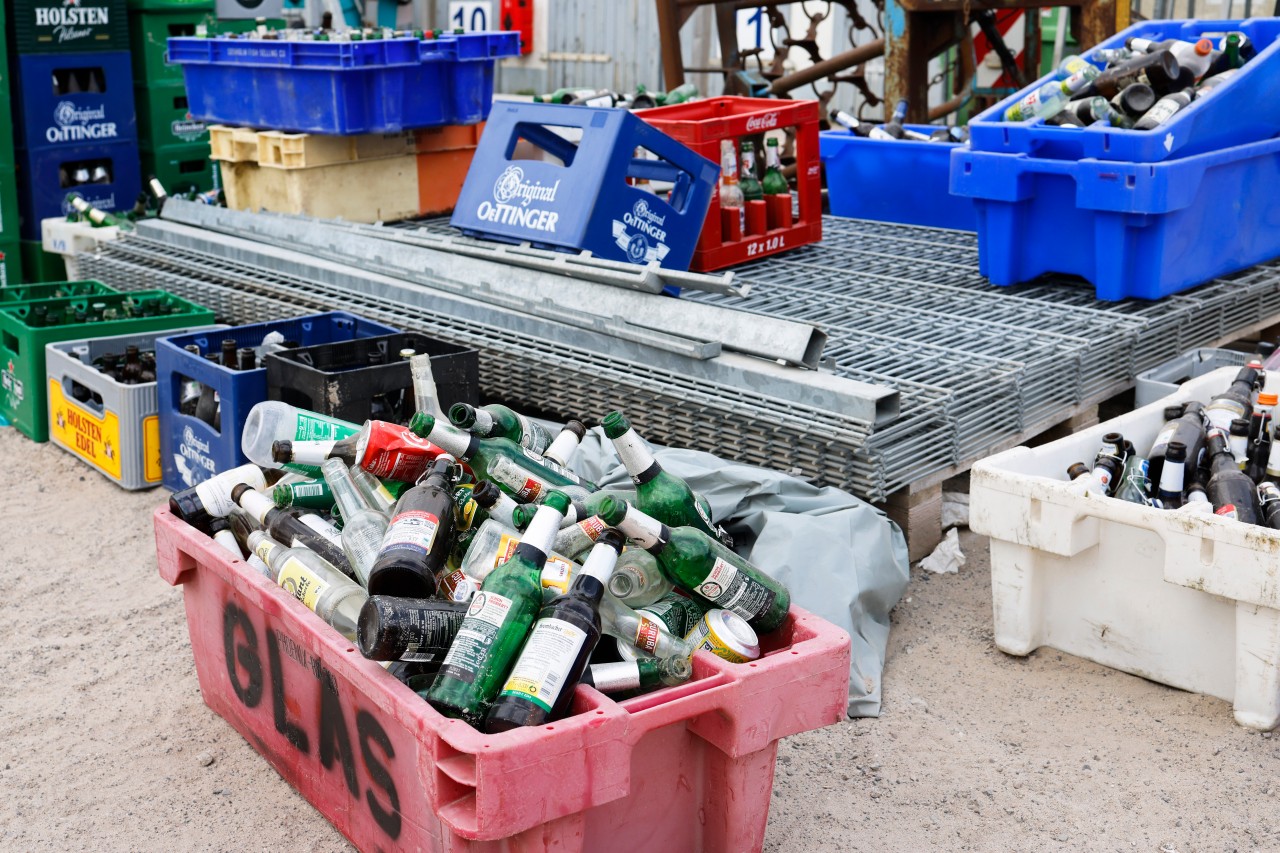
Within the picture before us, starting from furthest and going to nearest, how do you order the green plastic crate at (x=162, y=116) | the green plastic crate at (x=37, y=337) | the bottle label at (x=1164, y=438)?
the green plastic crate at (x=162, y=116), the green plastic crate at (x=37, y=337), the bottle label at (x=1164, y=438)

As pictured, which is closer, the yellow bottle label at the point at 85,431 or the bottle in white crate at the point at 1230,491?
the bottle in white crate at the point at 1230,491

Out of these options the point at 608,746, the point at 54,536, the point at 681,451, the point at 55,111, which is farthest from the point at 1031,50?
the point at 608,746

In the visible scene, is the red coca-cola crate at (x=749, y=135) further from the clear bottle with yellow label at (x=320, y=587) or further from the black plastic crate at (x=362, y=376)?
the clear bottle with yellow label at (x=320, y=587)

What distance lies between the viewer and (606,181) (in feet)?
16.3

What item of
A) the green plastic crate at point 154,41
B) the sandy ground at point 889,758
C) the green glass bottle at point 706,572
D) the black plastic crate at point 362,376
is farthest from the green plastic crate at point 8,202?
the green glass bottle at point 706,572

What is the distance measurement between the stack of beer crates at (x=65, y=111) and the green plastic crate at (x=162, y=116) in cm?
15

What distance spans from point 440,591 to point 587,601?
0.41m

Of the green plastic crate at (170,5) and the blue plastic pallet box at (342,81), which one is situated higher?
the green plastic crate at (170,5)

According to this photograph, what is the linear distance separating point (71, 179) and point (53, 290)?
1.84 metres

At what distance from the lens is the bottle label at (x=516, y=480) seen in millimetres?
2844

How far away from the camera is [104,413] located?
14.8 ft

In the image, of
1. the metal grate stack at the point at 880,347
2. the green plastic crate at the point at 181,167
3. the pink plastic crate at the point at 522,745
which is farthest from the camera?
the green plastic crate at the point at 181,167

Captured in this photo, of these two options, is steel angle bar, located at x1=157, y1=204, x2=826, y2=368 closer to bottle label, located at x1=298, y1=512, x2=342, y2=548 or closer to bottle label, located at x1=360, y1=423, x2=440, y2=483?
bottle label, located at x1=360, y1=423, x2=440, y2=483

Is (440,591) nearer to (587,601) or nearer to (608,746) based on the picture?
(587,601)
